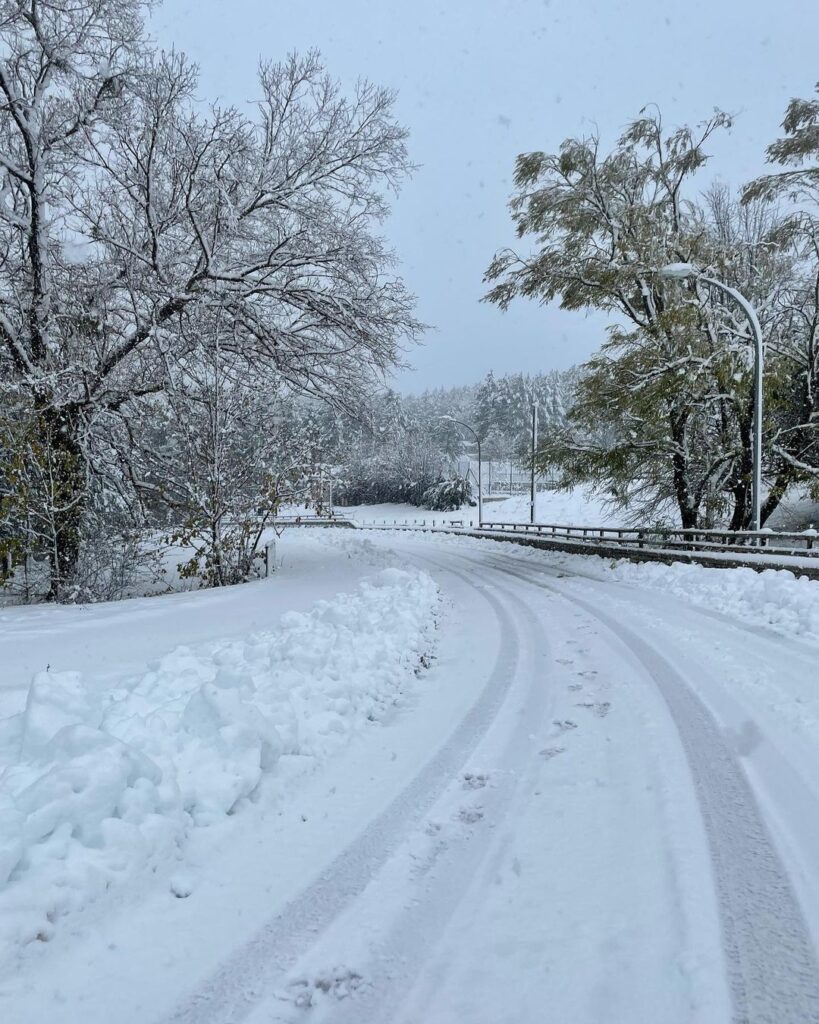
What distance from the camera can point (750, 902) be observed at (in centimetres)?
263

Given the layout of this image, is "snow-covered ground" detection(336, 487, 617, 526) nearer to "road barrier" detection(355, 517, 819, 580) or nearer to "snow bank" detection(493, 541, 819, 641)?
"road barrier" detection(355, 517, 819, 580)

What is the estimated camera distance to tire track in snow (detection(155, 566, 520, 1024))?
2.16m

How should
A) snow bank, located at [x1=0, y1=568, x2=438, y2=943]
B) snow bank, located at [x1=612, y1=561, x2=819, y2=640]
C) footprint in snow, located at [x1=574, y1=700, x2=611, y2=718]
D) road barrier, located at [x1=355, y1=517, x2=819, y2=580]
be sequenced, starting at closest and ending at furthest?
snow bank, located at [x1=0, y1=568, x2=438, y2=943], footprint in snow, located at [x1=574, y1=700, x2=611, y2=718], snow bank, located at [x1=612, y1=561, x2=819, y2=640], road barrier, located at [x1=355, y1=517, x2=819, y2=580]

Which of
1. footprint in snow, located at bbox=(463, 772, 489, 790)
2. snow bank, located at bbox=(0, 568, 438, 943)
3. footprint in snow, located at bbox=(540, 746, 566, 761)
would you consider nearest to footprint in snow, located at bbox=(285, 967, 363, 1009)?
snow bank, located at bbox=(0, 568, 438, 943)

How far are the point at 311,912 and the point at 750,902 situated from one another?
6.22 ft

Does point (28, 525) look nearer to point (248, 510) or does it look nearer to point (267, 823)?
point (248, 510)

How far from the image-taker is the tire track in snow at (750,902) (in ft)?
6.91

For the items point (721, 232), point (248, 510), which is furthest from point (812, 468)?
point (248, 510)

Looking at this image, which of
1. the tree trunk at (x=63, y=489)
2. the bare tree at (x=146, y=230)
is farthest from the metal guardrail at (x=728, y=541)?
the tree trunk at (x=63, y=489)

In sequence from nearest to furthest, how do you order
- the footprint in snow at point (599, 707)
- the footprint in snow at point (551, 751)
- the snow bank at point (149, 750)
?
the snow bank at point (149, 750) → the footprint in snow at point (551, 751) → the footprint in snow at point (599, 707)

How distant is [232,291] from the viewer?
11664 mm

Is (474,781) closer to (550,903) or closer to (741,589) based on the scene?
(550,903)

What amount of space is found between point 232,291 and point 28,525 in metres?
6.07

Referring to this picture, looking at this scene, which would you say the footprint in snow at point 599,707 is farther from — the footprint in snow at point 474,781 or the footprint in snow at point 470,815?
the footprint in snow at point 470,815
